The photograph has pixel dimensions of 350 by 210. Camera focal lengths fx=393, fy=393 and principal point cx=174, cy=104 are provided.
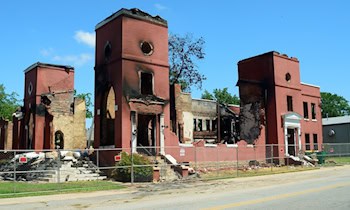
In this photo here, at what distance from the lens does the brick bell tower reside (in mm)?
26000

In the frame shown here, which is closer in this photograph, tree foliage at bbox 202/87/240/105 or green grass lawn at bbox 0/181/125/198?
green grass lawn at bbox 0/181/125/198

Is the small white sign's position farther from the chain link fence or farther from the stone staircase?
the stone staircase

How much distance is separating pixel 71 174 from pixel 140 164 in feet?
13.7

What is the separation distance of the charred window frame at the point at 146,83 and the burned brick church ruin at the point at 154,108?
7 centimetres

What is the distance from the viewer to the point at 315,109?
1729 inches

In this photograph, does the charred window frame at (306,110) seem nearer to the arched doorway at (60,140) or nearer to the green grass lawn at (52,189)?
the arched doorway at (60,140)

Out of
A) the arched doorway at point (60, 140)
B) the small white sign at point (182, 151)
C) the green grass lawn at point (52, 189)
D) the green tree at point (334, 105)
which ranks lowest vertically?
the green grass lawn at point (52, 189)

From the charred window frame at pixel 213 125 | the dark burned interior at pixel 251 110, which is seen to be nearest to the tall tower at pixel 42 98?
the charred window frame at pixel 213 125

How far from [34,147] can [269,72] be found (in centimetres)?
2274

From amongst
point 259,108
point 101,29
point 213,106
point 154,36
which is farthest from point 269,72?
point 101,29

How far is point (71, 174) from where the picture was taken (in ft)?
75.6

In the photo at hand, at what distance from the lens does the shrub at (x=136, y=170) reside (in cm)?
2214

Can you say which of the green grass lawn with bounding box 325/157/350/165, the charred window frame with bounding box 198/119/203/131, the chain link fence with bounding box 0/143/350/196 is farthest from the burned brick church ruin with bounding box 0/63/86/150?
the green grass lawn with bounding box 325/157/350/165

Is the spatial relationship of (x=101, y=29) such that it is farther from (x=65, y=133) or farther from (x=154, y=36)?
(x=65, y=133)
